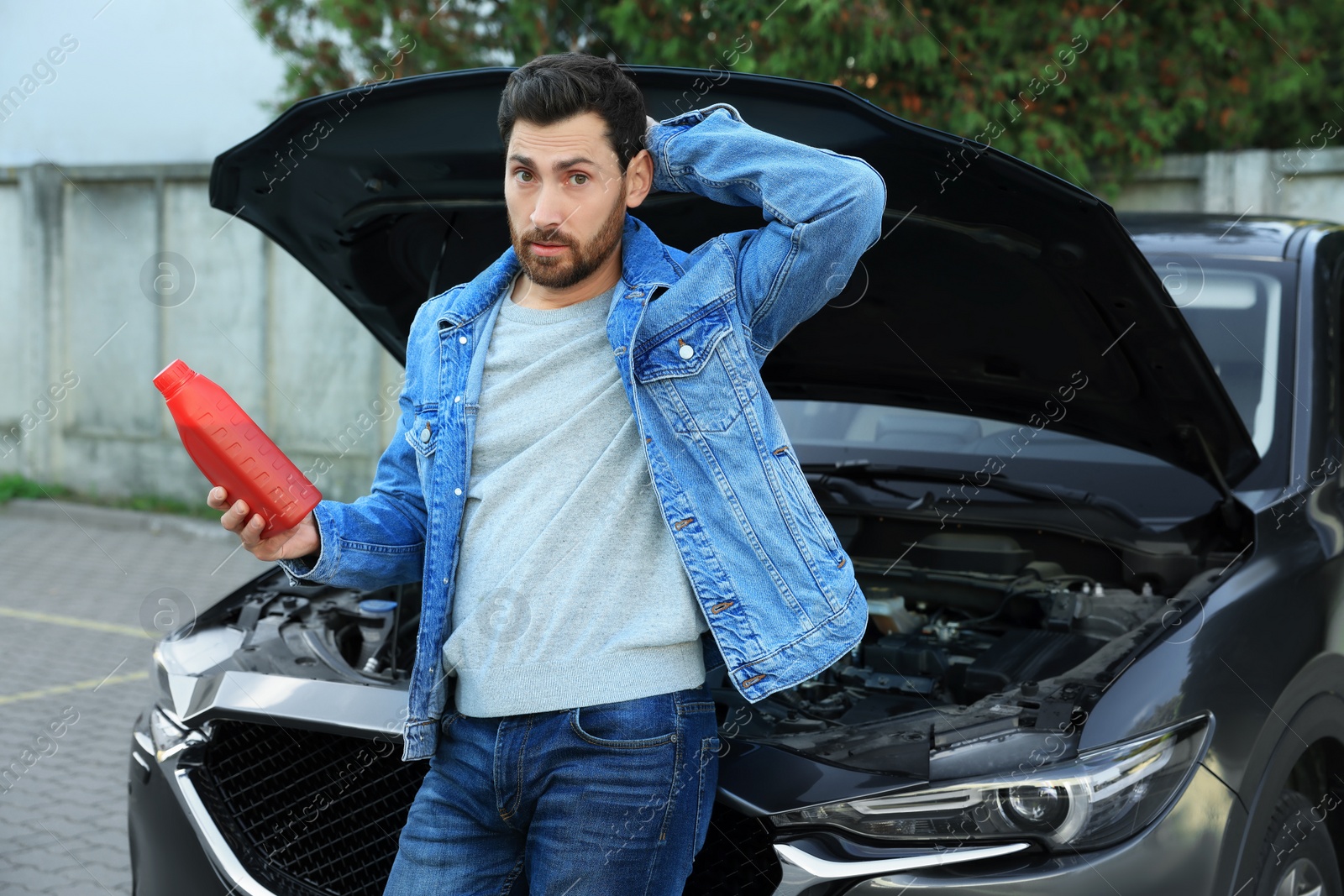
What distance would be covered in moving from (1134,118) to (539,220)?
6936 mm

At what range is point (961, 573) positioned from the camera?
3365 millimetres

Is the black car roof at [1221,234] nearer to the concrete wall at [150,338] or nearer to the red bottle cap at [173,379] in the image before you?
the red bottle cap at [173,379]

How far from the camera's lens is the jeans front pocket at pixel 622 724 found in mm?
1838

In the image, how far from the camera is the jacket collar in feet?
6.47

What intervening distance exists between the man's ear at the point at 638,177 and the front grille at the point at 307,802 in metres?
1.09

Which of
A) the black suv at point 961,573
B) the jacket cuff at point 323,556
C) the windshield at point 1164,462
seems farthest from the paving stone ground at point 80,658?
the windshield at point 1164,462

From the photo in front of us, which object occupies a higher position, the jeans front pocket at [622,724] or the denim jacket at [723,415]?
the denim jacket at [723,415]

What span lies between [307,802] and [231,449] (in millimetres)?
987

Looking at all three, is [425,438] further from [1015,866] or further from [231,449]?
[1015,866]

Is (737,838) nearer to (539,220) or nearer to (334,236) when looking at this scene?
(539,220)

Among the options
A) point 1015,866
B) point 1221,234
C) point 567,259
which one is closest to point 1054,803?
point 1015,866

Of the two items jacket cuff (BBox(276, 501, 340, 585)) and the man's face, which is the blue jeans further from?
the man's face

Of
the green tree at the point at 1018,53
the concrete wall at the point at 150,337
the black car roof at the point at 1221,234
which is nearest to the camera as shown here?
the black car roof at the point at 1221,234

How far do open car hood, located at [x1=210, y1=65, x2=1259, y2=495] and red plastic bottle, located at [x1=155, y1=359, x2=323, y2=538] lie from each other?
0.66 metres
